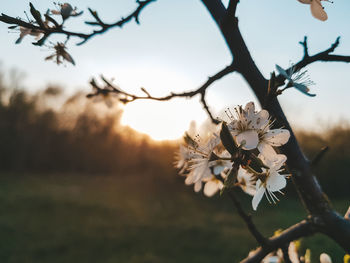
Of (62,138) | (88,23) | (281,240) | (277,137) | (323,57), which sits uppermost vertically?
(62,138)

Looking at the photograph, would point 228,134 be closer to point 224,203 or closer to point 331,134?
point 224,203

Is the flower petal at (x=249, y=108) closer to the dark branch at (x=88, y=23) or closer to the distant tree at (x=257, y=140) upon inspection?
the distant tree at (x=257, y=140)

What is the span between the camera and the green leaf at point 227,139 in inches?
24.3

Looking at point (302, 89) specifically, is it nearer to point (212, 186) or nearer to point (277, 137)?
point (277, 137)

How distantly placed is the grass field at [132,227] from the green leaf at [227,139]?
Result: 162 inches

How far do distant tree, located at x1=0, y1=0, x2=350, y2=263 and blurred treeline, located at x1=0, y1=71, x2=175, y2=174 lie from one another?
56.9ft

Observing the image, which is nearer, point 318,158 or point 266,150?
point 266,150

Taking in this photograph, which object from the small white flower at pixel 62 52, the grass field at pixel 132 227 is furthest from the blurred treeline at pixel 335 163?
the small white flower at pixel 62 52

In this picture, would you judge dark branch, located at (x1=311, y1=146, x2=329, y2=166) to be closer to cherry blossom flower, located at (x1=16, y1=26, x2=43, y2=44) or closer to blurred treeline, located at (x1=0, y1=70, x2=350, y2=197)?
cherry blossom flower, located at (x1=16, y1=26, x2=43, y2=44)

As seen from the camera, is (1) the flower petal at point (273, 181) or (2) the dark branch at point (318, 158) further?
(2) the dark branch at point (318, 158)

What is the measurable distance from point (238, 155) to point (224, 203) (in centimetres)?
807

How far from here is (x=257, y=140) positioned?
0.63 m

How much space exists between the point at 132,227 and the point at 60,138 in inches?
670

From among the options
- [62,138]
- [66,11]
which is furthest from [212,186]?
[62,138]
